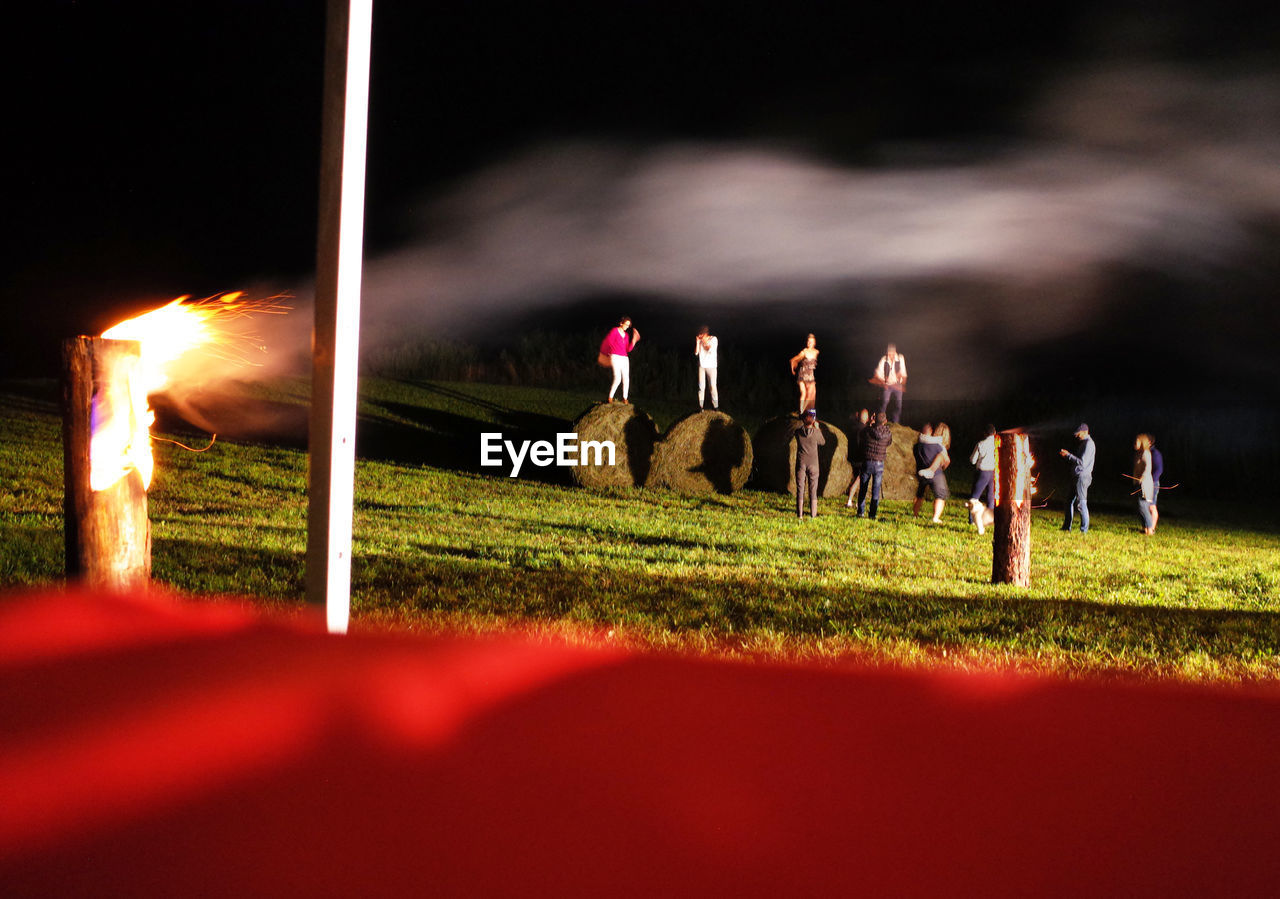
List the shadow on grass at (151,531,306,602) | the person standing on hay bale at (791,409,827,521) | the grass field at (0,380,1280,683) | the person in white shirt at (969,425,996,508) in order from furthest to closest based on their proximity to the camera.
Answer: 1. the person standing on hay bale at (791,409,827,521)
2. the person in white shirt at (969,425,996,508)
3. the shadow on grass at (151,531,306,602)
4. the grass field at (0,380,1280,683)

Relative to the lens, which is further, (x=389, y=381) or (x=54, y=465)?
(x=389, y=381)

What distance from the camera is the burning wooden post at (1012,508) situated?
7336 millimetres

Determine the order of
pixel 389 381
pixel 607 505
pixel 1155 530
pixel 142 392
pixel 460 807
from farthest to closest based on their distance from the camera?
pixel 389 381 → pixel 1155 530 → pixel 607 505 → pixel 142 392 → pixel 460 807

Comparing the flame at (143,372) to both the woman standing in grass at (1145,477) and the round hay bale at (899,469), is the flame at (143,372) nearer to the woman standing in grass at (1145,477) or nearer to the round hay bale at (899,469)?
the woman standing in grass at (1145,477)

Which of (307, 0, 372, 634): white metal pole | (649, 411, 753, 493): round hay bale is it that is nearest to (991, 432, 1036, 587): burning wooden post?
(307, 0, 372, 634): white metal pole

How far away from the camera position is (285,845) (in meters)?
2.30

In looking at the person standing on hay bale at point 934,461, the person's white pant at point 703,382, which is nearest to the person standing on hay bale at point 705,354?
the person's white pant at point 703,382

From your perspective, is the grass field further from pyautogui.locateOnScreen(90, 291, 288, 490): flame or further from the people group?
pyautogui.locateOnScreen(90, 291, 288, 490): flame

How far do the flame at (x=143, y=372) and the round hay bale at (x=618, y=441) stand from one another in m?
8.77

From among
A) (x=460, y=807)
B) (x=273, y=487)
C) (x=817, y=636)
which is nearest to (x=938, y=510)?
(x=817, y=636)

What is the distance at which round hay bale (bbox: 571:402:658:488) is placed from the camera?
1365cm

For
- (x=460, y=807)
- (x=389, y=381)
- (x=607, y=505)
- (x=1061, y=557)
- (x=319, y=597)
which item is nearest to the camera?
(x=460, y=807)

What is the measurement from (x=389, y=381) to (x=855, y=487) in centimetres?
1395

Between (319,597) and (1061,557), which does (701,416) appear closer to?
(1061,557)
